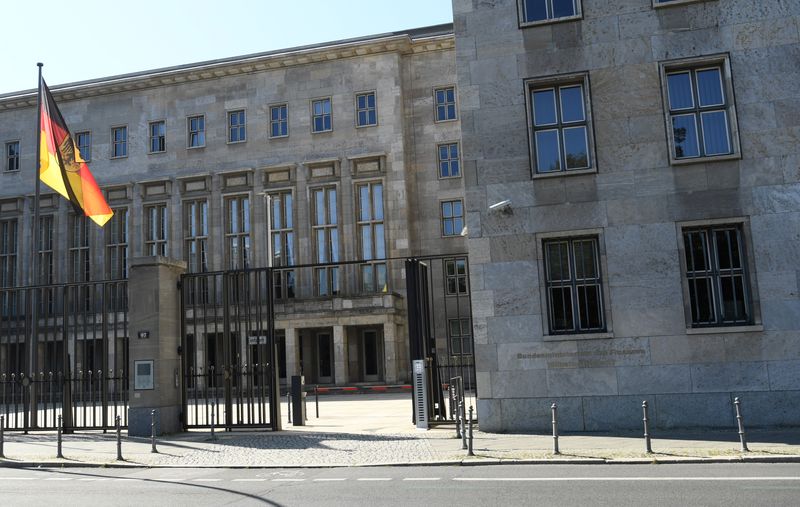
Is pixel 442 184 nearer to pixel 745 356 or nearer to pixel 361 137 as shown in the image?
pixel 361 137

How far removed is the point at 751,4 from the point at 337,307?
94.9 ft

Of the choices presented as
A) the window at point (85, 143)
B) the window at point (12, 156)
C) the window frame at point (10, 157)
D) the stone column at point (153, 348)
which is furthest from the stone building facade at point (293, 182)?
the stone column at point (153, 348)

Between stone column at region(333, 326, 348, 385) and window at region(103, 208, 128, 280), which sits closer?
stone column at region(333, 326, 348, 385)

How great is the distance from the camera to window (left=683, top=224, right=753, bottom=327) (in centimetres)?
1612

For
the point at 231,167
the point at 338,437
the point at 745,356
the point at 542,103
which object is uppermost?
the point at 231,167

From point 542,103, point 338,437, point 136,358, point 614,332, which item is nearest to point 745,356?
point 614,332

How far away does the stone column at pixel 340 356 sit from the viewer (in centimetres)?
4191

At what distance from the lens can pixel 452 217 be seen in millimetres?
45062

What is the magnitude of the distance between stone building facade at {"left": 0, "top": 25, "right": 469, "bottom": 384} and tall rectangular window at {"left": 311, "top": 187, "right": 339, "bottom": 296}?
0.27 feet

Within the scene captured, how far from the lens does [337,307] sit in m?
42.0

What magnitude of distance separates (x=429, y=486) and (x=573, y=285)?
24.6ft

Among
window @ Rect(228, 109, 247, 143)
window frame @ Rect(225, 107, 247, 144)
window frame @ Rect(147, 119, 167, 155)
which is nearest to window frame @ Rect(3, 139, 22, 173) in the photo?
window frame @ Rect(147, 119, 167, 155)

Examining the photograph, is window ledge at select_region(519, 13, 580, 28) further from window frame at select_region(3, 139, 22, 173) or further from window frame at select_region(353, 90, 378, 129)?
window frame at select_region(3, 139, 22, 173)

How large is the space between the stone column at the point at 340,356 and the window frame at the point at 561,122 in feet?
86.9
